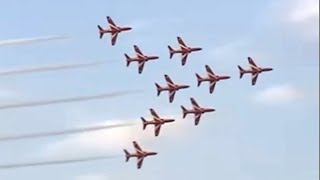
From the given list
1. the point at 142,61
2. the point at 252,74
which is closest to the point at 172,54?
the point at 142,61

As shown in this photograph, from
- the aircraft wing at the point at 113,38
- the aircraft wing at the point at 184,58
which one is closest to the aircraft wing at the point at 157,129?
the aircraft wing at the point at 184,58

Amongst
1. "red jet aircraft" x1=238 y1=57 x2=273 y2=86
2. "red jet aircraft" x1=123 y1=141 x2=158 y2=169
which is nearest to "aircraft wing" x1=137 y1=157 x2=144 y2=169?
"red jet aircraft" x1=123 y1=141 x2=158 y2=169

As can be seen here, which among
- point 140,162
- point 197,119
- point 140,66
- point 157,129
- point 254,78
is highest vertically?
point 140,66

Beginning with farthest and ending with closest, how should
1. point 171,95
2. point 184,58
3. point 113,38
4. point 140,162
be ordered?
1. point 140,162
2. point 184,58
3. point 171,95
4. point 113,38

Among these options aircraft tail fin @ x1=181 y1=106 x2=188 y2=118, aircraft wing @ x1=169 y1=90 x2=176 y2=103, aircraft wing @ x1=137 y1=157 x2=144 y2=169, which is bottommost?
aircraft wing @ x1=137 y1=157 x2=144 y2=169

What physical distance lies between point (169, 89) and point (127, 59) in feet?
39.2

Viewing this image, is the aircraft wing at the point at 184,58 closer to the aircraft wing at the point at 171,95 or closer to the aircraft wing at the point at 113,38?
the aircraft wing at the point at 171,95

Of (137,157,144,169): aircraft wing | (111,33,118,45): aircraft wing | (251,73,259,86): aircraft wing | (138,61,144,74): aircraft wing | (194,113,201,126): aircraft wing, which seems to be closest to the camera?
(111,33,118,45): aircraft wing

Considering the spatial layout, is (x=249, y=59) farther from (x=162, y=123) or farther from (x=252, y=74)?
(x=162, y=123)

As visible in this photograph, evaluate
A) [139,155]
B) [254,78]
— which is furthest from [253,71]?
[139,155]

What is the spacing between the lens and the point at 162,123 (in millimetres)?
183750

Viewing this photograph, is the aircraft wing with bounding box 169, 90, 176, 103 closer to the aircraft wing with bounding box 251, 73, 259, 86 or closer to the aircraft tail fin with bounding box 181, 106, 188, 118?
the aircraft tail fin with bounding box 181, 106, 188, 118

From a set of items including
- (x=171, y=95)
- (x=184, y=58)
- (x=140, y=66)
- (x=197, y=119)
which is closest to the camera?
(x=140, y=66)

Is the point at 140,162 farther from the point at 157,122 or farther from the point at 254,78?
the point at 254,78
